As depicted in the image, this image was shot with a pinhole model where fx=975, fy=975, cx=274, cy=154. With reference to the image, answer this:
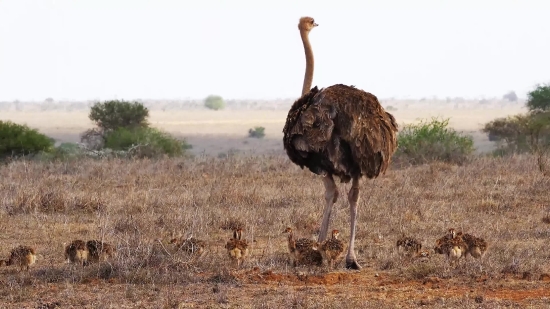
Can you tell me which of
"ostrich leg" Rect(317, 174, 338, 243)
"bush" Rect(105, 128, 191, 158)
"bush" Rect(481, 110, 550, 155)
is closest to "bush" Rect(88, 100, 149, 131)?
"bush" Rect(105, 128, 191, 158)

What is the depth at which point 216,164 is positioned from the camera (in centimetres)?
1797

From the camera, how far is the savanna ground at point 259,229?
699cm

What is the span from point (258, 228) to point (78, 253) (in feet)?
9.35

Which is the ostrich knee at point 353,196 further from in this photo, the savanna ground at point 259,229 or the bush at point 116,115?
the bush at point 116,115

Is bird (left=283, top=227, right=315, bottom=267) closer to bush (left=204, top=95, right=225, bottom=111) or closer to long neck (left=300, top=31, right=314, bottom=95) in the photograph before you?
long neck (left=300, top=31, right=314, bottom=95)

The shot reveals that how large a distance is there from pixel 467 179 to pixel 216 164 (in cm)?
520

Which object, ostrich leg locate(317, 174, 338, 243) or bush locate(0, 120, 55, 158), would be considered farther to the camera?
bush locate(0, 120, 55, 158)

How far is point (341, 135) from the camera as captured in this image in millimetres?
7941

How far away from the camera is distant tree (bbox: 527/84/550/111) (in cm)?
2770

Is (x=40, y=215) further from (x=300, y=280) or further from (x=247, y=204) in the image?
(x=300, y=280)

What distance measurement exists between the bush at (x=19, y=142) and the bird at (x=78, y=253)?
41.8ft

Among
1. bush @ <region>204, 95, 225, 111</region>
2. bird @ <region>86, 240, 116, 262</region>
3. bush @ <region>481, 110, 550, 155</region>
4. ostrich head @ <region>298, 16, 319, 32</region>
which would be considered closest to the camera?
bird @ <region>86, 240, 116, 262</region>

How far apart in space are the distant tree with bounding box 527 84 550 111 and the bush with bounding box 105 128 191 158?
34.0 ft

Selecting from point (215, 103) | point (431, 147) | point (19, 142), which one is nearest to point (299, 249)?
point (431, 147)
